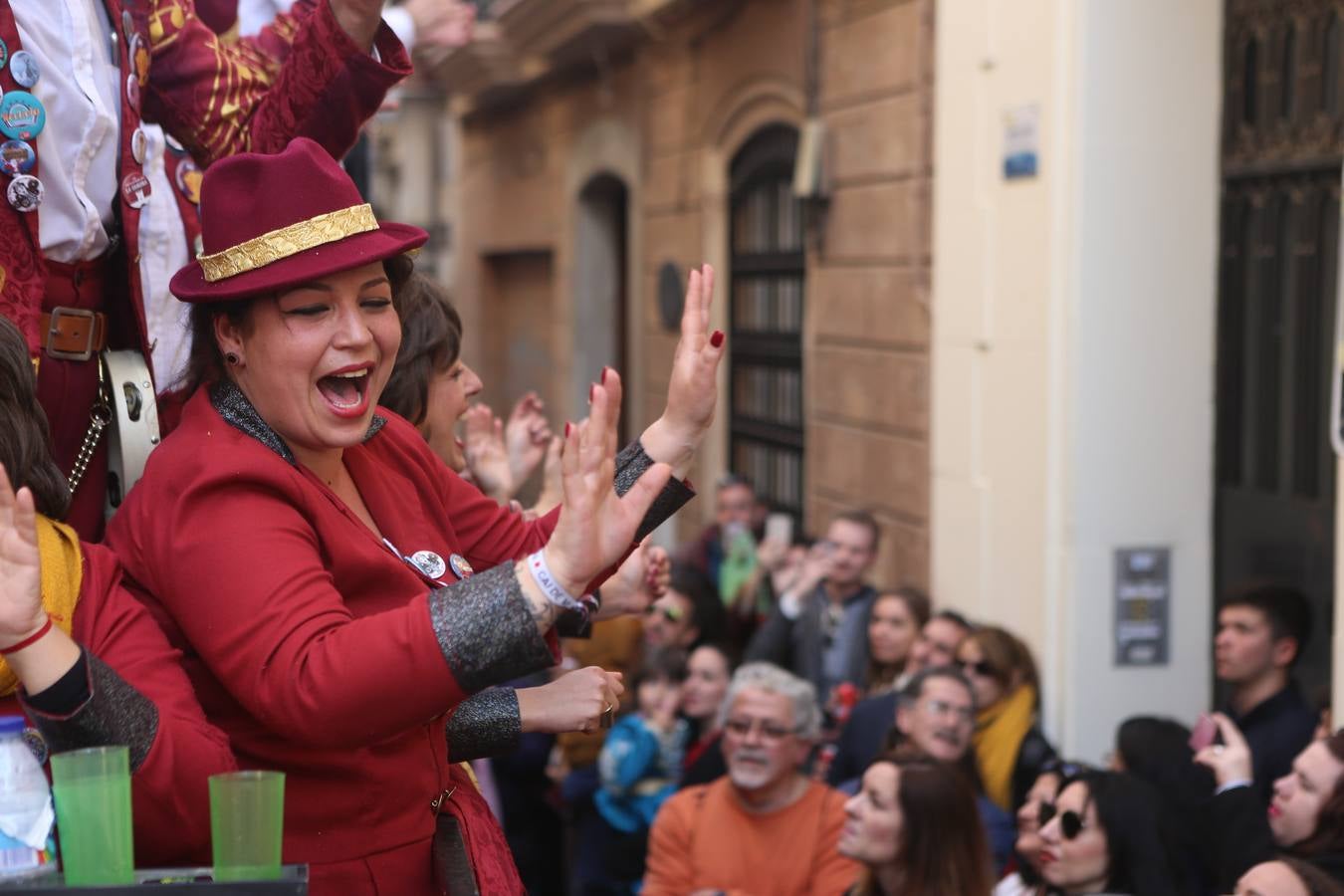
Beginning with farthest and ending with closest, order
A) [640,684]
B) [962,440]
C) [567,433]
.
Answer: [962,440], [640,684], [567,433]

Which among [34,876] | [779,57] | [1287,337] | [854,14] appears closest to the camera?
[34,876]

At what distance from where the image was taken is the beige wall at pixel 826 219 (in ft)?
26.2

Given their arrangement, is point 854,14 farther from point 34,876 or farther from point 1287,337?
point 34,876

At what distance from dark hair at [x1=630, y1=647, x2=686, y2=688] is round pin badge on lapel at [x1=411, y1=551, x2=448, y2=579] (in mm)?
4173

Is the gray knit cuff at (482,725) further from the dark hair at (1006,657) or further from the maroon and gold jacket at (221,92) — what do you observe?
the dark hair at (1006,657)

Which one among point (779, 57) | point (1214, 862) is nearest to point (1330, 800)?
point (1214, 862)

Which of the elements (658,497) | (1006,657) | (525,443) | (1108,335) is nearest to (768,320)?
(1108,335)

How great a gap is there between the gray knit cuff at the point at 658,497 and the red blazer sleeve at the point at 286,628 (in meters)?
0.46

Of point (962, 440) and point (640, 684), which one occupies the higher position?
point (962, 440)

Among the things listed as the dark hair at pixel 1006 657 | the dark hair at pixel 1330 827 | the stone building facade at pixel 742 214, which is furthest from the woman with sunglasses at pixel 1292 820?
the stone building facade at pixel 742 214

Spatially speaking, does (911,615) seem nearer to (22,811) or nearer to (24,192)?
(24,192)

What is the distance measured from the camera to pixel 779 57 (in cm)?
967

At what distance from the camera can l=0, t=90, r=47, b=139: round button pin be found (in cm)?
240

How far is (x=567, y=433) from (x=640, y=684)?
4795 mm
